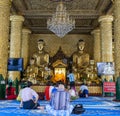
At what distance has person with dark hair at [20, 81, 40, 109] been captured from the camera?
548cm

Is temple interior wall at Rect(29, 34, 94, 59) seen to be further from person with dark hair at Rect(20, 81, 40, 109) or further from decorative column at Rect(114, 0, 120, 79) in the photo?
person with dark hair at Rect(20, 81, 40, 109)

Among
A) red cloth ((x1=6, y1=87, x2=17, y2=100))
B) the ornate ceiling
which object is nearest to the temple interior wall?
the ornate ceiling

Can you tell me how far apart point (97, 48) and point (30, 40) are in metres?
5.82

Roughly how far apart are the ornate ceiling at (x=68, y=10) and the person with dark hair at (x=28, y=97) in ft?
26.2

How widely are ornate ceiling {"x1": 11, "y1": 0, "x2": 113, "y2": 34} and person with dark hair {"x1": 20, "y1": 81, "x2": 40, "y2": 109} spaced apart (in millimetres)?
7983

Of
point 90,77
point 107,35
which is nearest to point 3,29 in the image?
point 107,35

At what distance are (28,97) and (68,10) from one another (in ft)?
31.5

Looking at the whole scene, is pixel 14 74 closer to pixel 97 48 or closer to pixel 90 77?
pixel 90 77

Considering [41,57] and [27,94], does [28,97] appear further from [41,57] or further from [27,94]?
[41,57]

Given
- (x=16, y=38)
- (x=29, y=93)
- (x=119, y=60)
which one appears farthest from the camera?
(x=16, y=38)

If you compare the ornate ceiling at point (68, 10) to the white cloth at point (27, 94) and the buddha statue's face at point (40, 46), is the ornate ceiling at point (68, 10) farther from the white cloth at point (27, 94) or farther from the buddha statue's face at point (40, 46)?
the white cloth at point (27, 94)

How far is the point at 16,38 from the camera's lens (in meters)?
14.1

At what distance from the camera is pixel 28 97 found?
216 inches

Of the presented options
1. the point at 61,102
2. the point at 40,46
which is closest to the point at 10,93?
the point at 61,102
